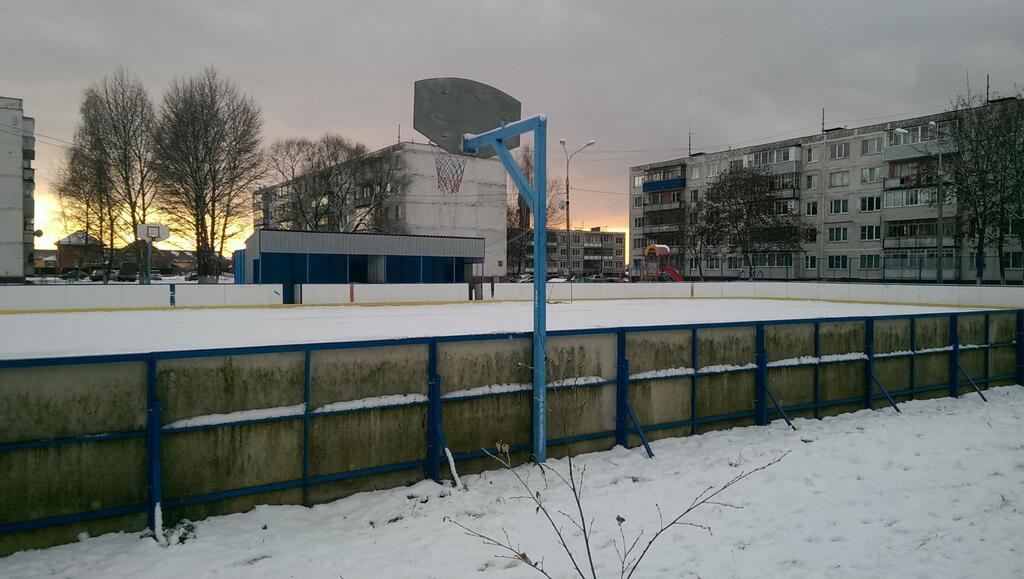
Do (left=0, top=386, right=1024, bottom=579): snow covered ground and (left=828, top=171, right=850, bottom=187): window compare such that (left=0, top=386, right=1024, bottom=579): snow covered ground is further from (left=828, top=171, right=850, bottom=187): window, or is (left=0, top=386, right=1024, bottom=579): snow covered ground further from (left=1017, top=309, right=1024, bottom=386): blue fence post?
(left=828, top=171, right=850, bottom=187): window

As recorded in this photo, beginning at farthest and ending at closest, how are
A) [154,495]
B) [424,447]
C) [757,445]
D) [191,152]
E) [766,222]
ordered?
[766,222] < [191,152] < [757,445] < [424,447] < [154,495]

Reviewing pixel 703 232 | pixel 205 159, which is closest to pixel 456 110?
pixel 205 159

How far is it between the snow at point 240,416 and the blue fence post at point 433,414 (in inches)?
60.5

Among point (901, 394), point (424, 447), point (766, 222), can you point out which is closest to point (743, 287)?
point (766, 222)

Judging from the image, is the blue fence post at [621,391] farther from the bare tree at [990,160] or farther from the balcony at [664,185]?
the balcony at [664,185]

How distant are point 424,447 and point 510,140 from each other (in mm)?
4383

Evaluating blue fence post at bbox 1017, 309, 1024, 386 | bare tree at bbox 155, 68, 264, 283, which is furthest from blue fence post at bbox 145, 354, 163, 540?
bare tree at bbox 155, 68, 264, 283

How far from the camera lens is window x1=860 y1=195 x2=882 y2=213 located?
64062mm

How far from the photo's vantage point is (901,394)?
41.7 feet

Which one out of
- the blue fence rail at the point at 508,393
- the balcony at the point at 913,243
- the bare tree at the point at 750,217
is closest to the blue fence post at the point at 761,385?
the blue fence rail at the point at 508,393

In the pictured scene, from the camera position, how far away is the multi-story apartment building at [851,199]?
5594cm

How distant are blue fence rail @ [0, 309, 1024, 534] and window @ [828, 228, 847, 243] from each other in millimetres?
57453

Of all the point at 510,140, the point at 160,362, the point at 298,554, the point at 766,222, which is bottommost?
the point at 298,554

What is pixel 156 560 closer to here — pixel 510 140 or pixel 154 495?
pixel 154 495
